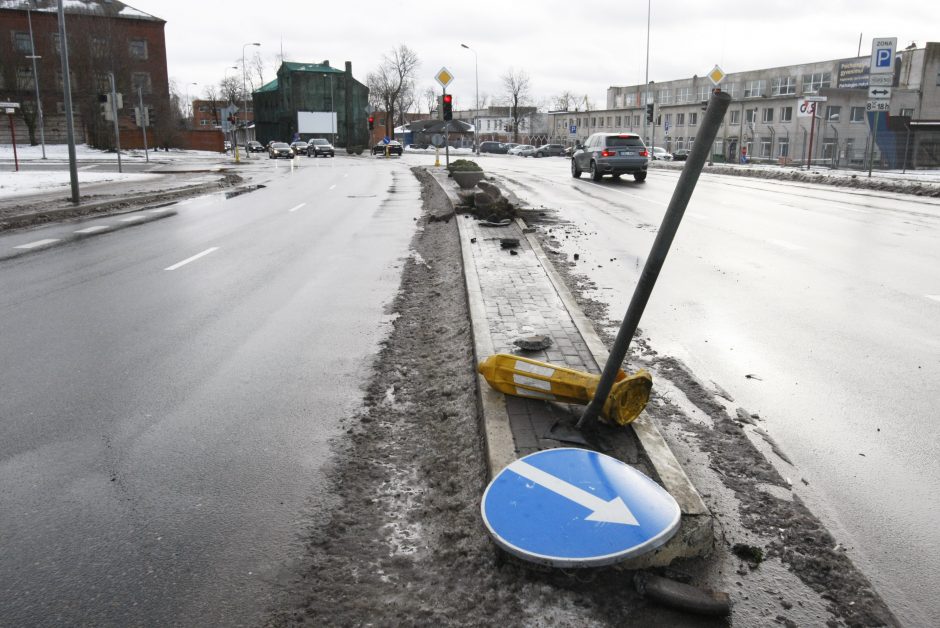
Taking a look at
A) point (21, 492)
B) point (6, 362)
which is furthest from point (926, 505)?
point (6, 362)

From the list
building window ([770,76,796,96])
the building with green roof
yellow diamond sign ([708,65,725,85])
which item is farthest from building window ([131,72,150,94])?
building window ([770,76,796,96])

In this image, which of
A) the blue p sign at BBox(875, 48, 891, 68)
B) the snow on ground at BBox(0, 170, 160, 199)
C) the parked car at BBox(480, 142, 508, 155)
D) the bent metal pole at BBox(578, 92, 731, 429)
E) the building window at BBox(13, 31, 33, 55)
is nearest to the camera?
the bent metal pole at BBox(578, 92, 731, 429)

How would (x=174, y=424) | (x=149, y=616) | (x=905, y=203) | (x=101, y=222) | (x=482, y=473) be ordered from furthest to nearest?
1. (x=905, y=203)
2. (x=101, y=222)
3. (x=174, y=424)
4. (x=482, y=473)
5. (x=149, y=616)

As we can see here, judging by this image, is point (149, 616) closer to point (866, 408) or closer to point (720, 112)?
point (720, 112)

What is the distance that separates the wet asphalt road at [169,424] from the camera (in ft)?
9.37

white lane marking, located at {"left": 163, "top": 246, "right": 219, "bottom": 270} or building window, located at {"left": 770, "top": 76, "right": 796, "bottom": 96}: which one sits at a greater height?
building window, located at {"left": 770, "top": 76, "right": 796, "bottom": 96}

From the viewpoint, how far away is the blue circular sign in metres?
2.79

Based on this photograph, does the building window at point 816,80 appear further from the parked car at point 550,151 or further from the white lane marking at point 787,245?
the white lane marking at point 787,245

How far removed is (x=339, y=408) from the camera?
4754mm

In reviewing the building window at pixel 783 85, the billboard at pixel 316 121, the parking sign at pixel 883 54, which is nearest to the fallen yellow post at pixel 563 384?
the parking sign at pixel 883 54

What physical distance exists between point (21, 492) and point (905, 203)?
2064 centimetres

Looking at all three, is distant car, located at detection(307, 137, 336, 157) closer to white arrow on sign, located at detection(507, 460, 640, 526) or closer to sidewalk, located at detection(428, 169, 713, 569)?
sidewalk, located at detection(428, 169, 713, 569)

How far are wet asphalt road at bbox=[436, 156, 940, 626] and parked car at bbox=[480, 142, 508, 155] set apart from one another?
74.8 metres

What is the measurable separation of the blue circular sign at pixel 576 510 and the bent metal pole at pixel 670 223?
475mm
